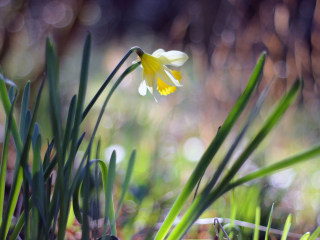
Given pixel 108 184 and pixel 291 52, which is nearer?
pixel 108 184

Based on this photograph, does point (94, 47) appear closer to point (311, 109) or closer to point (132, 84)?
point (132, 84)

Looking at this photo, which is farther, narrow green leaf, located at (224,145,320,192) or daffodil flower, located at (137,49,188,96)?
daffodil flower, located at (137,49,188,96)

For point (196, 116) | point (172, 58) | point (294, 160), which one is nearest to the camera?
point (294, 160)

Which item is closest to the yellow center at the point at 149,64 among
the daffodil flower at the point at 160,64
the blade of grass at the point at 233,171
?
the daffodil flower at the point at 160,64

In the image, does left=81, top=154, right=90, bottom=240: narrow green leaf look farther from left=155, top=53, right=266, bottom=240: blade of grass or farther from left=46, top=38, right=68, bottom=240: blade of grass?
left=155, top=53, right=266, bottom=240: blade of grass

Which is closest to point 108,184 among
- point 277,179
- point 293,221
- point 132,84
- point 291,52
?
point 293,221

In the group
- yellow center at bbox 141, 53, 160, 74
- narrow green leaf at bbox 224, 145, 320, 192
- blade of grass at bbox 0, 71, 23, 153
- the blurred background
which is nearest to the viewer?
narrow green leaf at bbox 224, 145, 320, 192

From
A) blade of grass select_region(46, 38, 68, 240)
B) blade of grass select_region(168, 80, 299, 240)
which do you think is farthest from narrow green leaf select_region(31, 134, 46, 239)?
blade of grass select_region(168, 80, 299, 240)

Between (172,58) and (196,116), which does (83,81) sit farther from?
(196,116)

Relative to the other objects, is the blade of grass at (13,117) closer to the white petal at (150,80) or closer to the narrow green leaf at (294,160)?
the white petal at (150,80)

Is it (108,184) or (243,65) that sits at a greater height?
(243,65)

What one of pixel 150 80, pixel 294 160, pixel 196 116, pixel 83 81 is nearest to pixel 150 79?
pixel 150 80
